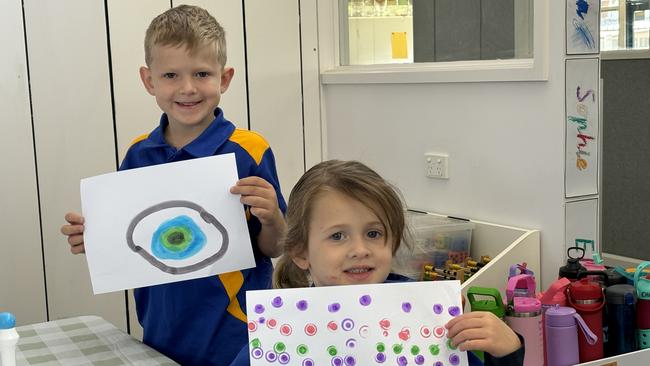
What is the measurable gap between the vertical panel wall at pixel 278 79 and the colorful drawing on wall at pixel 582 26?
1.19 metres

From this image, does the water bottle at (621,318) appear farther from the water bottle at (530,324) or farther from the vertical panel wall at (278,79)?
the vertical panel wall at (278,79)

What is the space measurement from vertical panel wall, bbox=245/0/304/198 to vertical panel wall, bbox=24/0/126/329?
1.91ft

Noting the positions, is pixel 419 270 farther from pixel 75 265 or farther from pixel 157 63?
pixel 157 63

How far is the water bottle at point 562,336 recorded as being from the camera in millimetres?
1944

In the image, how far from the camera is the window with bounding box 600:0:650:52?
399 cm

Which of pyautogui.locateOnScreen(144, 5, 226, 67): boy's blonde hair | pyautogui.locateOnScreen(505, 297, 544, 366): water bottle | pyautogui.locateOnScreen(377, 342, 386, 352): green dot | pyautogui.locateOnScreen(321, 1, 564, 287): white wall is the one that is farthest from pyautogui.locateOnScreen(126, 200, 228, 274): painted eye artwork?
pyautogui.locateOnScreen(321, 1, 564, 287): white wall

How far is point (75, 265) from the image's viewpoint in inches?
104

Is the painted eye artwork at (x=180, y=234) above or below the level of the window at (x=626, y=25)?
below

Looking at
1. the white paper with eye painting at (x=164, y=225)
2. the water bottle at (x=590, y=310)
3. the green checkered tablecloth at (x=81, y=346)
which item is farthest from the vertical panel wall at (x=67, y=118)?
the water bottle at (x=590, y=310)

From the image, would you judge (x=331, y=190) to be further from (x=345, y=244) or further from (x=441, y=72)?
(x=441, y=72)

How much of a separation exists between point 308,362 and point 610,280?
1270 millimetres

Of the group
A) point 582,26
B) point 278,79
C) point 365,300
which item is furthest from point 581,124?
point 365,300

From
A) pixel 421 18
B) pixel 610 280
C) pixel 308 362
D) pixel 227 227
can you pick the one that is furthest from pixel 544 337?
pixel 421 18

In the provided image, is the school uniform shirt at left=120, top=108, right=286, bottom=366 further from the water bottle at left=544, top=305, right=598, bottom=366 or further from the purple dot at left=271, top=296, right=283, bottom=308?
the water bottle at left=544, top=305, right=598, bottom=366
